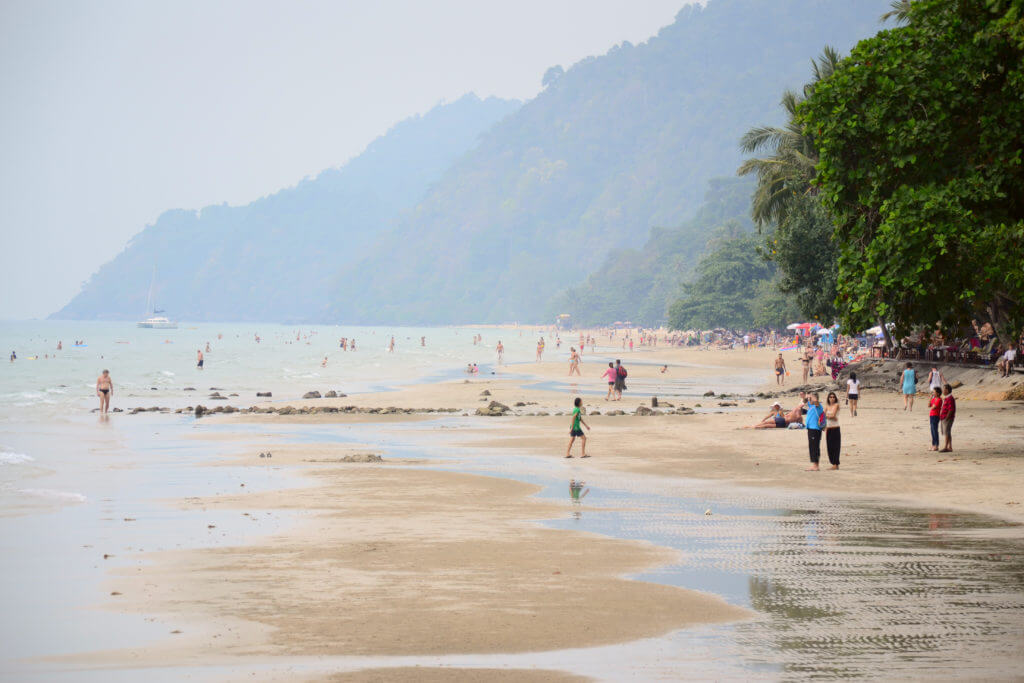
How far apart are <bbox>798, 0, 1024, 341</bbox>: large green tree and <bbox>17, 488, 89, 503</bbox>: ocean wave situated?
14.8 m

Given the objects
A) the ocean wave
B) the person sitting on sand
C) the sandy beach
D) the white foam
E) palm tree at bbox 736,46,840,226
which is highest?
palm tree at bbox 736,46,840,226

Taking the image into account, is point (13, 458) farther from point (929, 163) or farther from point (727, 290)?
point (727, 290)

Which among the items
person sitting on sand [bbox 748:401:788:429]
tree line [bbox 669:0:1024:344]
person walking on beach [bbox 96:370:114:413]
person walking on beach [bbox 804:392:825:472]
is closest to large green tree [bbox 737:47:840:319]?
person sitting on sand [bbox 748:401:788:429]

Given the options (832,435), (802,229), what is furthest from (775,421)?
(802,229)

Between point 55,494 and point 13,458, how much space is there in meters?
7.17

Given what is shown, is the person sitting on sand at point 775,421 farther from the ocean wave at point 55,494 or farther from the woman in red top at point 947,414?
the ocean wave at point 55,494

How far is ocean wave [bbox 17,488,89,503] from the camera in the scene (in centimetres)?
1765

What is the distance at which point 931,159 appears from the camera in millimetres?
21312

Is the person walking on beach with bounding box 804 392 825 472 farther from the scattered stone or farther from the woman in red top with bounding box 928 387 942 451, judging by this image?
the scattered stone

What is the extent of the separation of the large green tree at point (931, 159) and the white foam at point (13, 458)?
18270 millimetres

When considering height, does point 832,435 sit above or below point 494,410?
above

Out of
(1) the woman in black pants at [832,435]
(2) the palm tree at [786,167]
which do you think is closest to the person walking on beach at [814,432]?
(1) the woman in black pants at [832,435]

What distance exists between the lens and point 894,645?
8.73 m

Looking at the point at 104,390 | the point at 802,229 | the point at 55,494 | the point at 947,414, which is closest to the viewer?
the point at 55,494
